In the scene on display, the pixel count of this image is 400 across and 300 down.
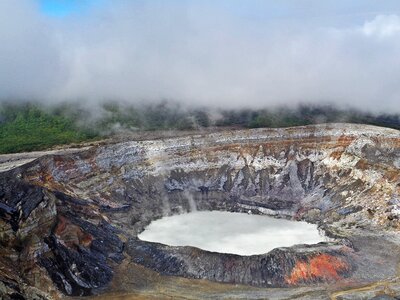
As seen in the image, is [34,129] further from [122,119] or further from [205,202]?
[205,202]

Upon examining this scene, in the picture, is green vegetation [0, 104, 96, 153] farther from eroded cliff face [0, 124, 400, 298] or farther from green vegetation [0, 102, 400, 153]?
eroded cliff face [0, 124, 400, 298]

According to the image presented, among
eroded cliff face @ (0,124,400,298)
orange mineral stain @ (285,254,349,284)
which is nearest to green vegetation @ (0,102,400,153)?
eroded cliff face @ (0,124,400,298)

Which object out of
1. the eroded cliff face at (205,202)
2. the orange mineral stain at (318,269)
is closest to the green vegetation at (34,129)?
the eroded cliff face at (205,202)

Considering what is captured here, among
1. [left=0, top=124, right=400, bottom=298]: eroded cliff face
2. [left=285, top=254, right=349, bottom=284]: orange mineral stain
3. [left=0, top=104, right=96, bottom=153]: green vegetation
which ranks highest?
[left=0, top=104, right=96, bottom=153]: green vegetation

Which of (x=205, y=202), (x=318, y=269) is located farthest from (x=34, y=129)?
(x=318, y=269)

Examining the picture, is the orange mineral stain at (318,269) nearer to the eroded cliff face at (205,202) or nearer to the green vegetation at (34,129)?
the eroded cliff face at (205,202)
